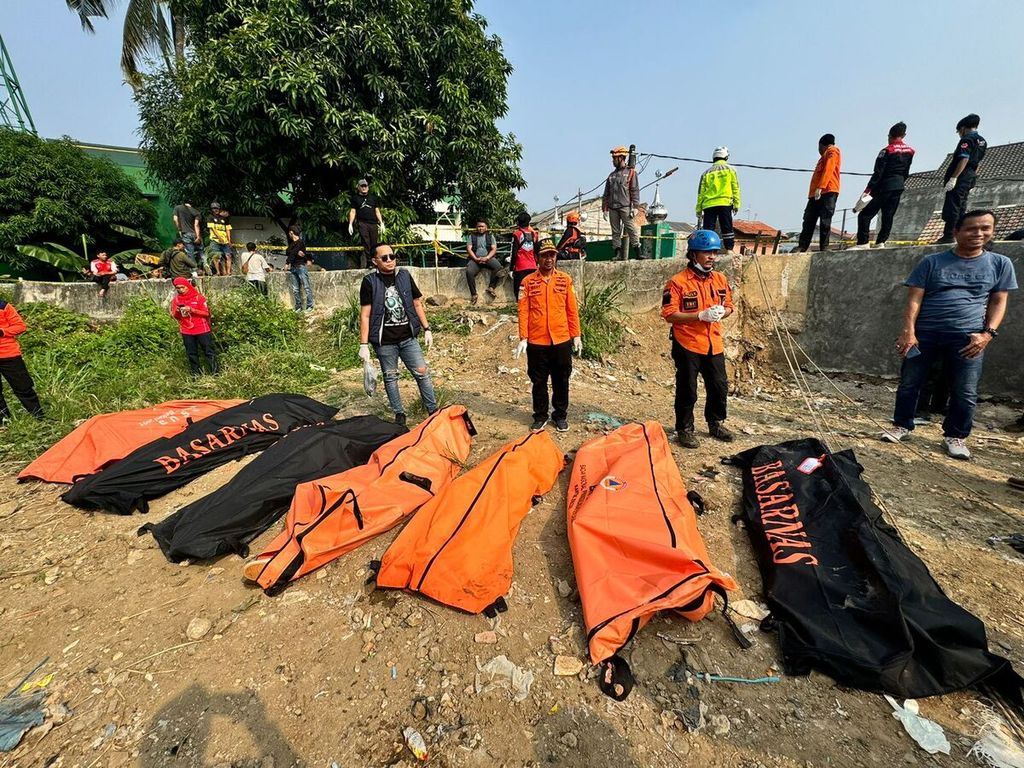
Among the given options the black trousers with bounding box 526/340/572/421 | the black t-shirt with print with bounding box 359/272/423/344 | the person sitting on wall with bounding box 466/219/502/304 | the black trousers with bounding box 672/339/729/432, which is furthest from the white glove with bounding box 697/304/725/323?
the person sitting on wall with bounding box 466/219/502/304

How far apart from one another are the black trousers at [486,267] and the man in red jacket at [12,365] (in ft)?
19.9

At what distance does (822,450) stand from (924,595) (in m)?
1.21

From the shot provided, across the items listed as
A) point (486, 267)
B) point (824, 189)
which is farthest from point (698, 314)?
point (486, 267)

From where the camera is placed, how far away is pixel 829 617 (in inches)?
71.7

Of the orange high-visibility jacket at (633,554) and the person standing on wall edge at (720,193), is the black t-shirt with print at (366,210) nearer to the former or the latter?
the person standing on wall edge at (720,193)

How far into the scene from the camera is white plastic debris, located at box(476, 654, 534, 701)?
1.75m

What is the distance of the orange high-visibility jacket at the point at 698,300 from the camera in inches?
135

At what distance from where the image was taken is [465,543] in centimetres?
222

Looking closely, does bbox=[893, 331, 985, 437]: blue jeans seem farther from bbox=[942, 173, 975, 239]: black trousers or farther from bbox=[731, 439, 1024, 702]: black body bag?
bbox=[942, 173, 975, 239]: black trousers

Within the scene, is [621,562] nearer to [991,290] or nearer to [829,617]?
[829,617]

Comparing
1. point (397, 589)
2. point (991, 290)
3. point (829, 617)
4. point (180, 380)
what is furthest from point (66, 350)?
point (991, 290)

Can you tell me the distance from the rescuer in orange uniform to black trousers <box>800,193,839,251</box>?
421cm

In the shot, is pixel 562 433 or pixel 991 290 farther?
pixel 562 433

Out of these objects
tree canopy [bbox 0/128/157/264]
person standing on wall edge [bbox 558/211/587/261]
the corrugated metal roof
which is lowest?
person standing on wall edge [bbox 558/211/587/261]
